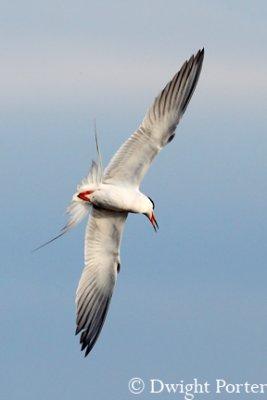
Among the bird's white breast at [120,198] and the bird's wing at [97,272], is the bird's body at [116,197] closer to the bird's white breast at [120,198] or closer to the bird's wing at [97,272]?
the bird's white breast at [120,198]

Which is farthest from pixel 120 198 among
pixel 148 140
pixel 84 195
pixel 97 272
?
pixel 97 272

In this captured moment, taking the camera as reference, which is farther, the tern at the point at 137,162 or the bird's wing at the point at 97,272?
the bird's wing at the point at 97,272

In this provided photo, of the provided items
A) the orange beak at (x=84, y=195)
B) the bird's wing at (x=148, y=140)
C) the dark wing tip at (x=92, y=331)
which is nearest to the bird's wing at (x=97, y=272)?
the dark wing tip at (x=92, y=331)

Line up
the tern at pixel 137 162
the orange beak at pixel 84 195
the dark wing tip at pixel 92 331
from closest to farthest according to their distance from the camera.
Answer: the tern at pixel 137 162, the orange beak at pixel 84 195, the dark wing tip at pixel 92 331

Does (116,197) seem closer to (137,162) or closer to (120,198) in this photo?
(120,198)

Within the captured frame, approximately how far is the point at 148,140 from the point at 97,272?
2447mm

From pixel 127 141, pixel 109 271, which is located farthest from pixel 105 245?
pixel 127 141

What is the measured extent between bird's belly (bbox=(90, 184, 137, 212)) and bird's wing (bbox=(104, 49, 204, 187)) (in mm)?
130

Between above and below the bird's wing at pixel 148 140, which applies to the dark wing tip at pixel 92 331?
below

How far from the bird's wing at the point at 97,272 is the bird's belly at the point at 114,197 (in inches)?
28.0

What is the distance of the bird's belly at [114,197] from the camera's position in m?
20.7

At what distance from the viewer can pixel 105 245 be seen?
22.0 metres

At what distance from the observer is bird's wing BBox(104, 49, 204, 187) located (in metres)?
20.7

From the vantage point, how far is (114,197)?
2064 centimetres
